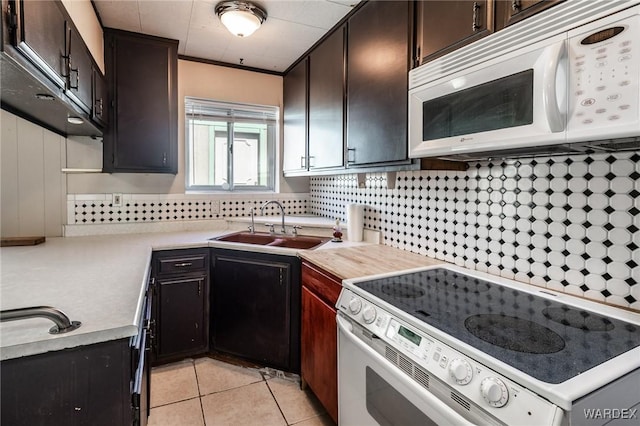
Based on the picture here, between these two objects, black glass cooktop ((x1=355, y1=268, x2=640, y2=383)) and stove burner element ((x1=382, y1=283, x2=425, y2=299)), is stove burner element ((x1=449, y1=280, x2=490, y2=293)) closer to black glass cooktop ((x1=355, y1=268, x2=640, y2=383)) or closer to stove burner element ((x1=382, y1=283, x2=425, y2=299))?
black glass cooktop ((x1=355, y1=268, x2=640, y2=383))

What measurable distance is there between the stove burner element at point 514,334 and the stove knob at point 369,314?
0.33m

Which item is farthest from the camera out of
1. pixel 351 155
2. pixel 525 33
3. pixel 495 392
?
pixel 351 155

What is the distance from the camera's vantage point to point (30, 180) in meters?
2.38

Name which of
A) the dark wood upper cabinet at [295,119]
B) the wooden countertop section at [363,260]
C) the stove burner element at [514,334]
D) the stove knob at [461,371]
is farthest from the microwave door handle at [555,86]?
the dark wood upper cabinet at [295,119]

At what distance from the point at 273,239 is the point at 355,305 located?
145cm

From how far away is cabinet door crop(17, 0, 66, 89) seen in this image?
3.39 ft

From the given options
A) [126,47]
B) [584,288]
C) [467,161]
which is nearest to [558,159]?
[467,161]

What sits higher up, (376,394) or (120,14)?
(120,14)

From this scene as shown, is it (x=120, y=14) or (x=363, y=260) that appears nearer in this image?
(x=363, y=260)

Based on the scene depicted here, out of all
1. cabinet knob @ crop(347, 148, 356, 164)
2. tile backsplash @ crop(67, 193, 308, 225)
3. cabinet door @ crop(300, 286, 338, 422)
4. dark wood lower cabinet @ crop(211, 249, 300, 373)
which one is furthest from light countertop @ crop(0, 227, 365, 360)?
cabinet knob @ crop(347, 148, 356, 164)

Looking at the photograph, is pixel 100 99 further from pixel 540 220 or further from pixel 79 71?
pixel 540 220

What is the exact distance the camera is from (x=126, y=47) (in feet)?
8.02

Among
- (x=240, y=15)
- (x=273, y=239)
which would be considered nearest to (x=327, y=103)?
(x=240, y=15)

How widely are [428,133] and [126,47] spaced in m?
2.35
